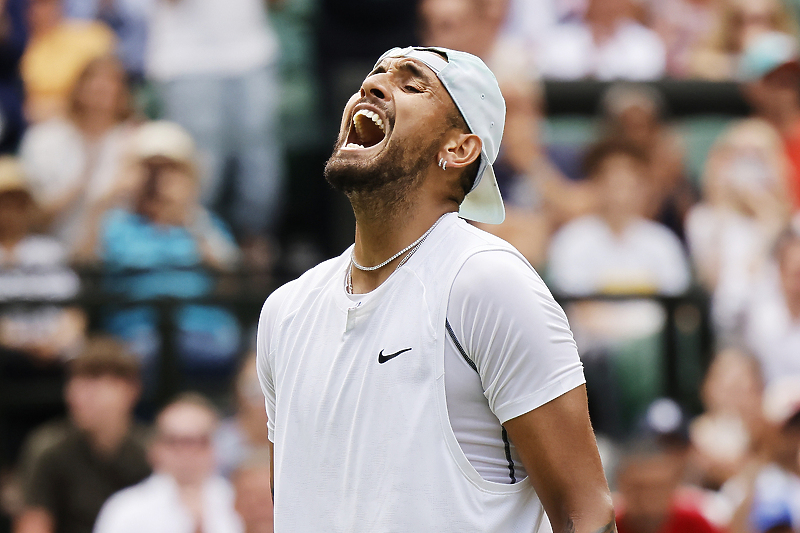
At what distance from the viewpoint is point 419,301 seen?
2.21 meters

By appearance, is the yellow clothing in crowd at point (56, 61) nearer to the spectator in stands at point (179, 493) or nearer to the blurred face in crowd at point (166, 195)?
the blurred face in crowd at point (166, 195)

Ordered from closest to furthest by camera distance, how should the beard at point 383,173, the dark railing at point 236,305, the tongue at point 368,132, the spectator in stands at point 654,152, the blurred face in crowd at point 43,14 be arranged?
the beard at point 383,173 → the tongue at point 368,132 → the dark railing at point 236,305 → the spectator in stands at point 654,152 → the blurred face in crowd at point 43,14

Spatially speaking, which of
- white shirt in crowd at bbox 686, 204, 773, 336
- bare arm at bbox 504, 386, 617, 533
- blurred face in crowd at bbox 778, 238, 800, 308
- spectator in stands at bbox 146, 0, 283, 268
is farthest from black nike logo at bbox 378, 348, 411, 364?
spectator in stands at bbox 146, 0, 283, 268

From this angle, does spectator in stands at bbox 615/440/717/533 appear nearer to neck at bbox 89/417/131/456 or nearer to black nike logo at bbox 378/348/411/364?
neck at bbox 89/417/131/456

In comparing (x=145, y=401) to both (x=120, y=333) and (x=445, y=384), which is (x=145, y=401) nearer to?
(x=120, y=333)

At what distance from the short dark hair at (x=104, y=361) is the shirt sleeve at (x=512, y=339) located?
3.76 m

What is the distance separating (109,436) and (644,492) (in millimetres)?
2664

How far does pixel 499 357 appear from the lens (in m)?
2.11

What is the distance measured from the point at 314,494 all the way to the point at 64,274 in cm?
405

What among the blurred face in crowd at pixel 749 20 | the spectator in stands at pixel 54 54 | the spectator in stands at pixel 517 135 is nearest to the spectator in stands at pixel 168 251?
the spectator in stands at pixel 54 54

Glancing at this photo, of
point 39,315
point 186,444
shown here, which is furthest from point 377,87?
point 39,315

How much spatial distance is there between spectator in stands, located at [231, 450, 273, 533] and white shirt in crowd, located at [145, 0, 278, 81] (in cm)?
297

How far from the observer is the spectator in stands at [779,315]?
6.30 metres

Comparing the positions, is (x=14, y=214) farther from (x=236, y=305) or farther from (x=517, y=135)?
(x=517, y=135)
